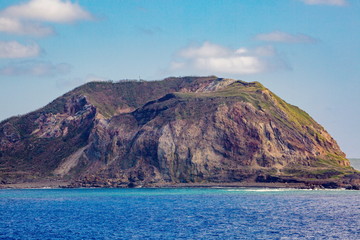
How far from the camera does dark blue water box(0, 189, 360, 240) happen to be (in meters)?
97.4

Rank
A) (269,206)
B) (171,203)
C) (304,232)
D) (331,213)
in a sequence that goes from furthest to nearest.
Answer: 1. (171,203)
2. (269,206)
3. (331,213)
4. (304,232)

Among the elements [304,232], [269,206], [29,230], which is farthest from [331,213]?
[29,230]

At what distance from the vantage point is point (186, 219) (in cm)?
11925

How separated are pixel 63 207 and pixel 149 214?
3380 cm

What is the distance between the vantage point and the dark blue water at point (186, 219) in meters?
97.4

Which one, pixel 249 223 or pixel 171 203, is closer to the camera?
pixel 249 223

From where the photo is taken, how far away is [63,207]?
6107 inches

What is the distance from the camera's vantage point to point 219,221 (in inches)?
4523

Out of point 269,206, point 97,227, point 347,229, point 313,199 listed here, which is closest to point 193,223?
point 97,227

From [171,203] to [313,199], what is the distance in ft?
133

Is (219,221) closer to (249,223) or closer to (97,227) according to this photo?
(249,223)

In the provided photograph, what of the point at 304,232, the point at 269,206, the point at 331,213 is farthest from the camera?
the point at 269,206

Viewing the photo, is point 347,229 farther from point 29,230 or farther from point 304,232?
point 29,230

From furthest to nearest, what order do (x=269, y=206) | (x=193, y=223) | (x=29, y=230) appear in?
1. (x=269, y=206)
2. (x=193, y=223)
3. (x=29, y=230)
